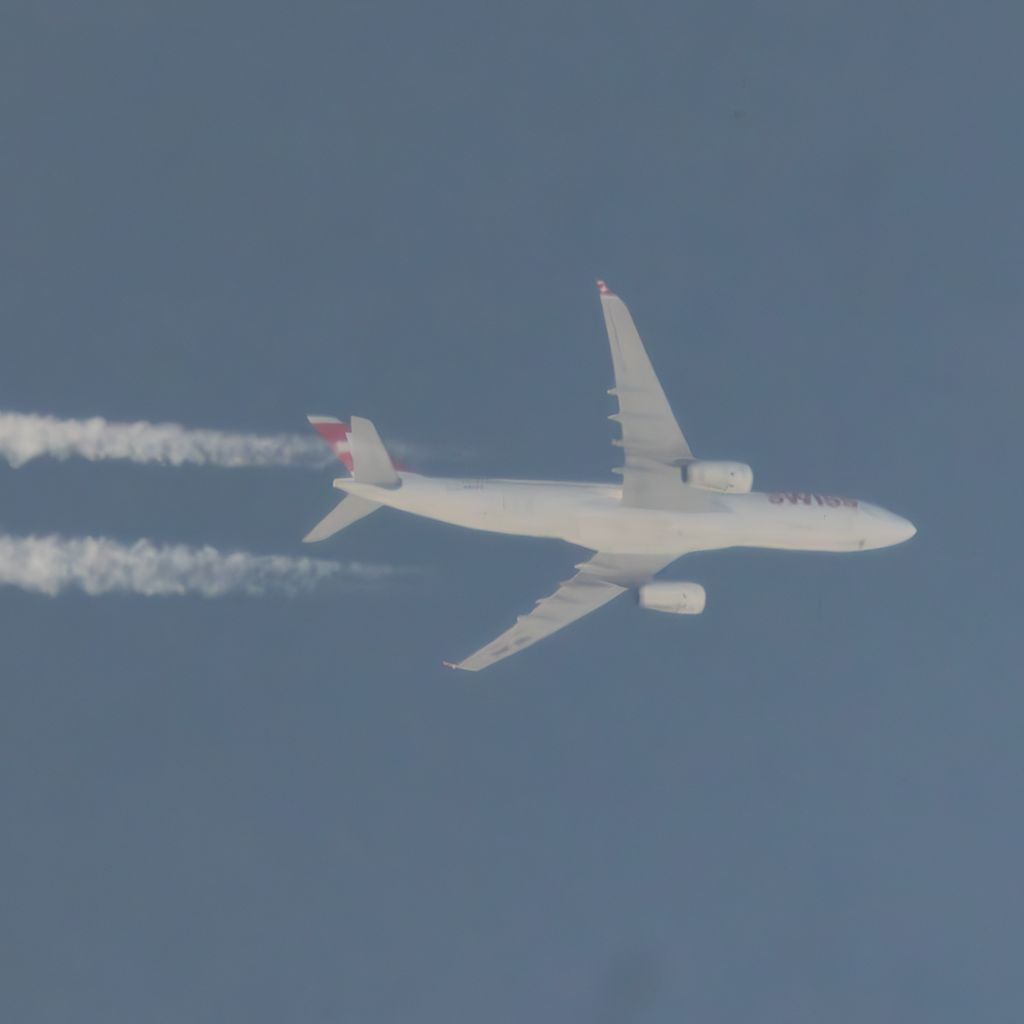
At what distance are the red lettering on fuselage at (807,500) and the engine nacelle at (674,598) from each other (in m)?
3.95

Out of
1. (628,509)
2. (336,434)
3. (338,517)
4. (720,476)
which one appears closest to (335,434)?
(336,434)

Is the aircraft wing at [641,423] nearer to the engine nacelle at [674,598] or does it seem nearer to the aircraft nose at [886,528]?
the engine nacelle at [674,598]

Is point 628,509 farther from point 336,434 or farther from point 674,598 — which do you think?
point 336,434

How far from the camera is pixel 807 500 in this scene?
163 ft

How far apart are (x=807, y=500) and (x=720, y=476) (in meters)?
6.03

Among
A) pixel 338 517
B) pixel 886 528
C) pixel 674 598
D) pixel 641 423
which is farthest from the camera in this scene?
pixel 886 528

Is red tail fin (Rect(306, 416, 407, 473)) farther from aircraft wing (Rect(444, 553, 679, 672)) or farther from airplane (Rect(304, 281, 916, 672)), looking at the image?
aircraft wing (Rect(444, 553, 679, 672))

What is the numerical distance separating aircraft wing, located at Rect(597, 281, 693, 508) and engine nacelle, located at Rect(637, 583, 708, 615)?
10.9ft

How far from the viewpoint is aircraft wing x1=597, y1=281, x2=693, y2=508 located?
42.5 metres

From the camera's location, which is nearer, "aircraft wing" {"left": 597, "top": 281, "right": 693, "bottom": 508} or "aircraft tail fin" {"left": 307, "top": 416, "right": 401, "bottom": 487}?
"aircraft wing" {"left": 597, "top": 281, "right": 693, "bottom": 508}

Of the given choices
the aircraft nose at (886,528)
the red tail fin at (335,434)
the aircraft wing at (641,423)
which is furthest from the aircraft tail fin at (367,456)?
the aircraft nose at (886,528)

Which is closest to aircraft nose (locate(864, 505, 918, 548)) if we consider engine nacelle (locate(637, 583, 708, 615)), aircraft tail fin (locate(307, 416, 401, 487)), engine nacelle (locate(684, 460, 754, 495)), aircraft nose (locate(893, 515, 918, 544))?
aircraft nose (locate(893, 515, 918, 544))

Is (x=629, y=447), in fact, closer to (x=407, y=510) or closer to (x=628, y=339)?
(x=628, y=339)

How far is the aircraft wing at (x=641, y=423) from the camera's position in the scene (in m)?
42.5
